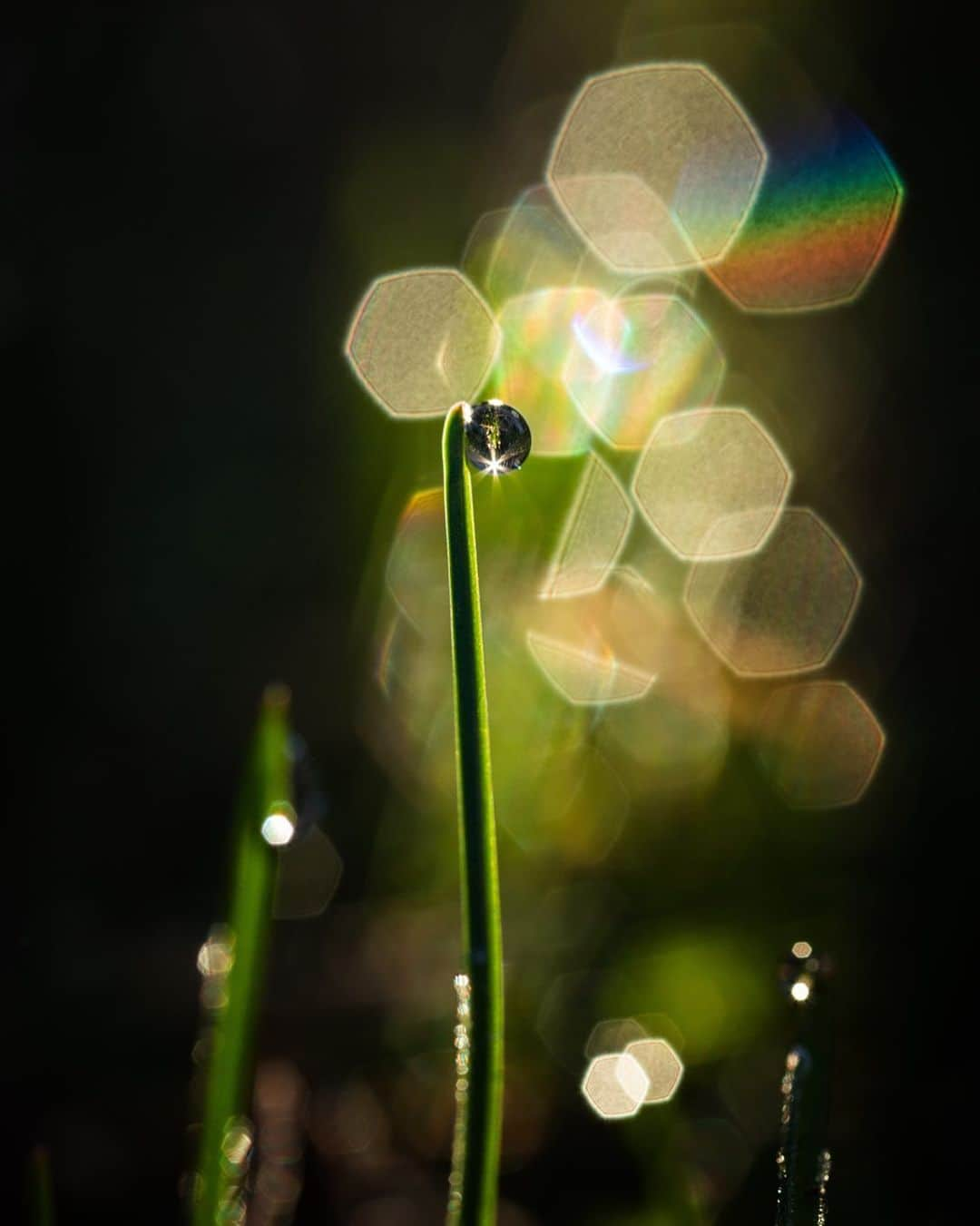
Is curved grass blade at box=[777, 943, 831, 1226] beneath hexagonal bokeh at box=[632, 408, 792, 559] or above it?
beneath

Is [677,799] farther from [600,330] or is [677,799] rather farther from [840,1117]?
[600,330]

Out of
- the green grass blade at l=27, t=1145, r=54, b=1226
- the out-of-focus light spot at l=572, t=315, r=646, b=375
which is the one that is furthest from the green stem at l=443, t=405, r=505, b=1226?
the out-of-focus light spot at l=572, t=315, r=646, b=375

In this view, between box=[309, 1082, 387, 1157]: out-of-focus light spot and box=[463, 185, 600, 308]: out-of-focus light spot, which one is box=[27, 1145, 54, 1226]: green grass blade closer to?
box=[309, 1082, 387, 1157]: out-of-focus light spot

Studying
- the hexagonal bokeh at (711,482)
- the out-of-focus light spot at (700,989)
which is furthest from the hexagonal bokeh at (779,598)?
the out-of-focus light spot at (700,989)

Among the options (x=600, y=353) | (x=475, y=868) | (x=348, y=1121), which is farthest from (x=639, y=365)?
(x=475, y=868)

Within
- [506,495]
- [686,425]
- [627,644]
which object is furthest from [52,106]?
[627,644]
